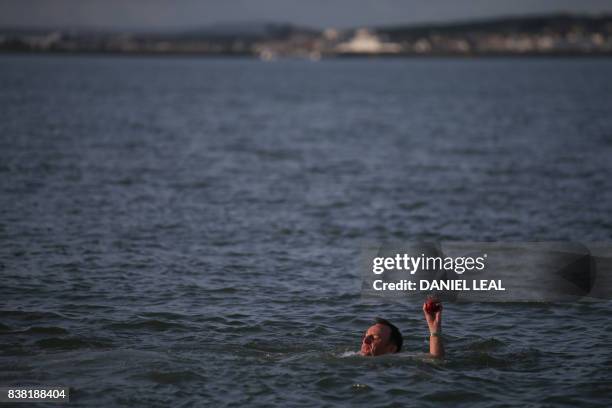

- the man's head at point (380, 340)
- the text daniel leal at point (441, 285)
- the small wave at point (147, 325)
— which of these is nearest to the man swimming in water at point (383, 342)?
the man's head at point (380, 340)

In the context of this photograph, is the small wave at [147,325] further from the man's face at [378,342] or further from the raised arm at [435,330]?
the raised arm at [435,330]

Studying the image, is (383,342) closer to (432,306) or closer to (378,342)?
(378,342)

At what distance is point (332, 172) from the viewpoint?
40.7 meters

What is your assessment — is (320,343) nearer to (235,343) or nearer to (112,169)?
(235,343)

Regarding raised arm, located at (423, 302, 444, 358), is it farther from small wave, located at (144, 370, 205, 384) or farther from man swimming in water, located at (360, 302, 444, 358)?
small wave, located at (144, 370, 205, 384)

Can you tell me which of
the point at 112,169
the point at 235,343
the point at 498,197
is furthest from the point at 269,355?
the point at 112,169

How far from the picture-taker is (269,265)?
21.2 metres

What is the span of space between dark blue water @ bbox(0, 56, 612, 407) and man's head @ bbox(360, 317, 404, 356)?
0.20 metres

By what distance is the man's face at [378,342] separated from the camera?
44.8 ft

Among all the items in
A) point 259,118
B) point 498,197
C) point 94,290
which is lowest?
point 94,290

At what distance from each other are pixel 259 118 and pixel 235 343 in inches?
2576

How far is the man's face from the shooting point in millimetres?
13661

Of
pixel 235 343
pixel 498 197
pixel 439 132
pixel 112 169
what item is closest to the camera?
pixel 235 343

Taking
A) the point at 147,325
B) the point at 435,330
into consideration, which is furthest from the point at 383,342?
the point at 147,325
